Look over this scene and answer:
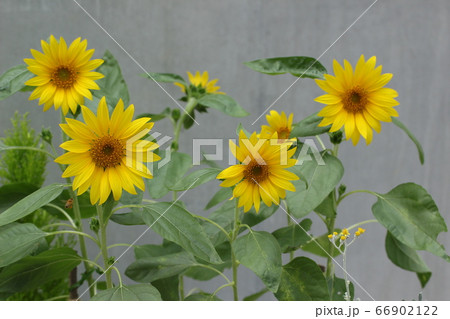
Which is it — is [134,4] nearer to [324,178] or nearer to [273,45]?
[273,45]

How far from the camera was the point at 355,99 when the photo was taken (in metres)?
0.76

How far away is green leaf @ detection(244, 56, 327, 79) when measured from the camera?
0.79 meters

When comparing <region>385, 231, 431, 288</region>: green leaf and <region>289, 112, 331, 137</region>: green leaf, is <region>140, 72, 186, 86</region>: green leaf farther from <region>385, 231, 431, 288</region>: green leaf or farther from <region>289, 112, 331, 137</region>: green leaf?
<region>385, 231, 431, 288</region>: green leaf

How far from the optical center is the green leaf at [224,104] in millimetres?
875

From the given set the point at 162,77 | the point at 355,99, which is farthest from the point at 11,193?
the point at 355,99

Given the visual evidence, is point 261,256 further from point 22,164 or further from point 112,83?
point 22,164

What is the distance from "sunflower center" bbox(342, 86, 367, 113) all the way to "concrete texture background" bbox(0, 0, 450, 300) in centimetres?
53

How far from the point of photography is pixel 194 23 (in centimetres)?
129

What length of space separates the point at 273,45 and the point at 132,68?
1.12 feet

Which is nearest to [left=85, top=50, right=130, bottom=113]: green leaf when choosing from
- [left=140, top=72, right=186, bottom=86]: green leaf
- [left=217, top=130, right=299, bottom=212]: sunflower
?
[left=140, top=72, right=186, bottom=86]: green leaf

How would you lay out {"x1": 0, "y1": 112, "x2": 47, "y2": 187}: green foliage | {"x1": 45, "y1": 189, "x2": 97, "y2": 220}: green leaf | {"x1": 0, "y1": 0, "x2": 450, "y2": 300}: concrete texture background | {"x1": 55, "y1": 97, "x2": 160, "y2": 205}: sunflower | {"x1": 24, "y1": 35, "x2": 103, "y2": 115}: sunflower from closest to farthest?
{"x1": 55, "y1": 97, "x2": 160, "y2": 205}: sunflower
{"x1": 24, "y1": 35, "x2": 103, "y2": 115}: sunflower
{"x1": 45, "y1": 189, "x2": 97, "y2": 220}: green leaf
{"x1": 0, "y1": 112, "x2": 47, "y2": 187}: green foliage
{"x1": 0, "y1": 0, "x2": 450, "y2": 300}: concrete texture background

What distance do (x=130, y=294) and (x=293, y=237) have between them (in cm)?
26

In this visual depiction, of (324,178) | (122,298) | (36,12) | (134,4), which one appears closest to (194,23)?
(134,4)

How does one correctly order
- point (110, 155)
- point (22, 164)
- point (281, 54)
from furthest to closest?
point (281, 54) → point (22, 164) → point (110, 155)
